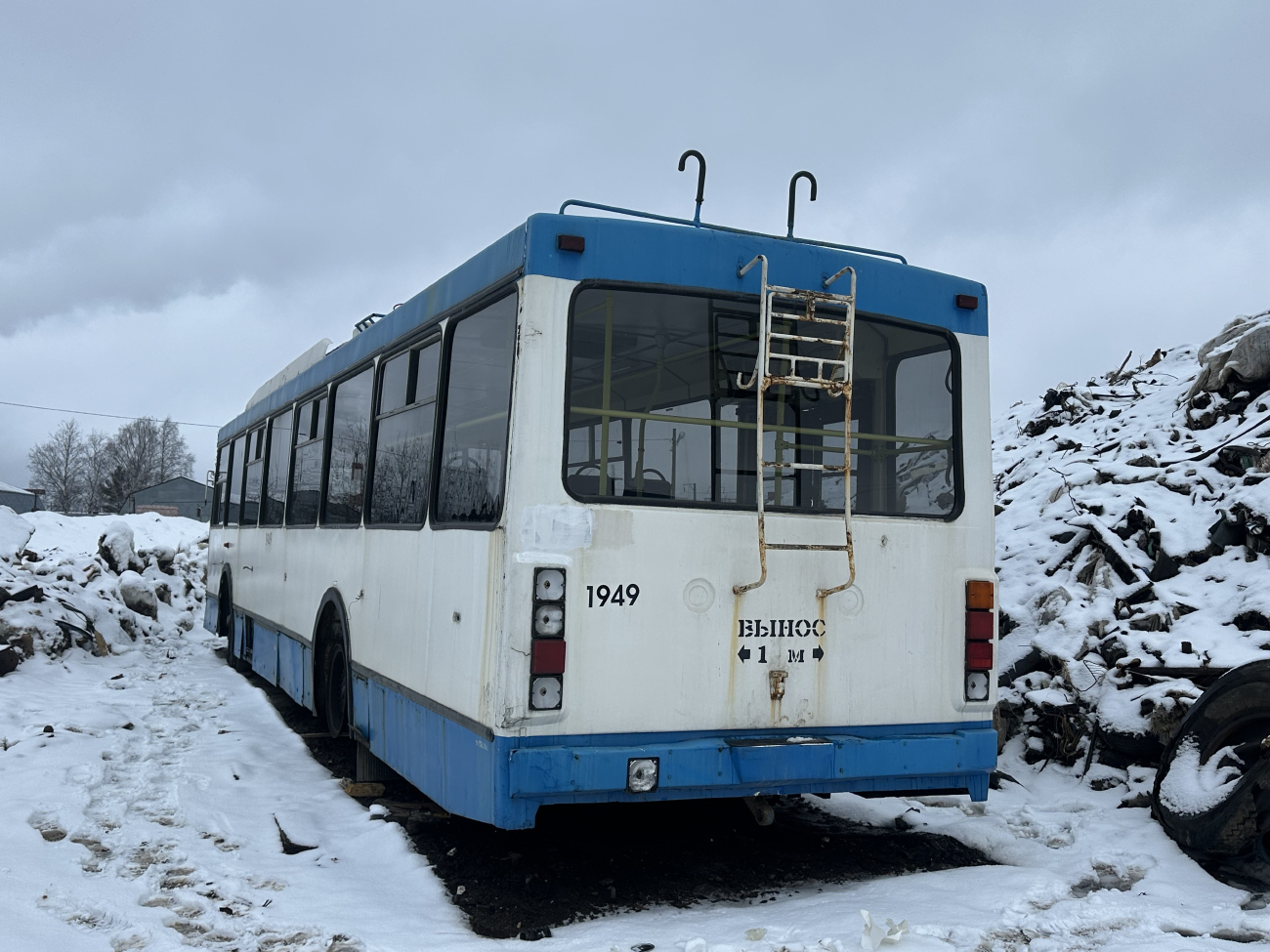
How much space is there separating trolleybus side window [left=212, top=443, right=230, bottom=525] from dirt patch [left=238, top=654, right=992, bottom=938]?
772cm

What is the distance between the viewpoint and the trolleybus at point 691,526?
4574 mm

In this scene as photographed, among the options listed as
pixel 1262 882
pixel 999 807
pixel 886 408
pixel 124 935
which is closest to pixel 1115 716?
pixel 999 807

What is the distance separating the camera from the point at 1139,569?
7.97 metres

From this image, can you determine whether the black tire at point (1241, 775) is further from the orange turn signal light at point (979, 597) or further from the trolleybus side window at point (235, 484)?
the trolleybus side window at point (235, 484)

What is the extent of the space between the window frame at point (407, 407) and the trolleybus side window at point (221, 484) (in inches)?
288

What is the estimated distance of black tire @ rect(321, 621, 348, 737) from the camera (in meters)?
7.37

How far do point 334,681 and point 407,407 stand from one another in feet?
7.96

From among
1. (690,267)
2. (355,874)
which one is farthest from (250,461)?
(690,267)

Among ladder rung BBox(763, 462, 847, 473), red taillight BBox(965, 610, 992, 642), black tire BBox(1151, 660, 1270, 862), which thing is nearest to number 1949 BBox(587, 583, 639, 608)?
ladder rung BBox(763, 462, 847, 473)

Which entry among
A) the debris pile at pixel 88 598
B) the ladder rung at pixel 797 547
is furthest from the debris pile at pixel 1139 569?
the debris pile at pixel 88 598

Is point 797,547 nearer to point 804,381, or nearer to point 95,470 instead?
point 804,381

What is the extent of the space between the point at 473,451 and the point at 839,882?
8.79 feet

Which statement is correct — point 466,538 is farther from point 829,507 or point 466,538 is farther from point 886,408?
point 886,408

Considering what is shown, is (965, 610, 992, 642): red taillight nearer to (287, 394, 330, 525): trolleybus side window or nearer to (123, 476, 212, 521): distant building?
(287, 394, 330, 525): trolleybus side window
